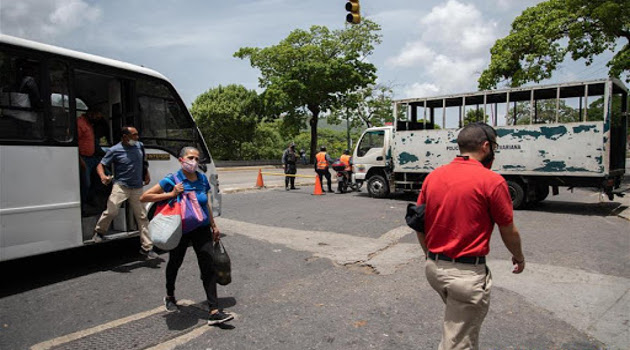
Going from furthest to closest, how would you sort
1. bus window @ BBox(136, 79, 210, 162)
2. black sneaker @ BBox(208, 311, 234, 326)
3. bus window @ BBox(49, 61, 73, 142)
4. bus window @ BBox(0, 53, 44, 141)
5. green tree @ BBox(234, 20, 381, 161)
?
1. green tree @ BBox(234, 20, 381, 161)
2. bus window @ BBox(136, 79, 210, 162)
3. bus window @ BBox(49, 61, 73, 142)
4. bus window @ BBox(0, 53, 44, 141)
5. black sneaker @ BBox(208, 311, 234, 326)

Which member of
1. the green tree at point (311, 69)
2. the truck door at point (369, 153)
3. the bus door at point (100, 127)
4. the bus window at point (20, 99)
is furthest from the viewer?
the green tree at point (311, 69)

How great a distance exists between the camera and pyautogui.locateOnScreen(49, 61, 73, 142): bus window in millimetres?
4930

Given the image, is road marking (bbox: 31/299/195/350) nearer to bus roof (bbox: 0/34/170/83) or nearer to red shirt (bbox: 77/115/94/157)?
red shirt (bbox: 77/115/94/157)

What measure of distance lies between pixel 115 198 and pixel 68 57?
1.81 metres

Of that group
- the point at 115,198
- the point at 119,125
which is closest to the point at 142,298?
the point at 115,198

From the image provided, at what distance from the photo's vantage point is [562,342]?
11.2ft

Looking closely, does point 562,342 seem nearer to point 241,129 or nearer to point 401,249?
point 401,249

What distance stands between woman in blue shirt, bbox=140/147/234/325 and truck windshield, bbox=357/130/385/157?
9855 mm

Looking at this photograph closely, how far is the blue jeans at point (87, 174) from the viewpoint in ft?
17.5

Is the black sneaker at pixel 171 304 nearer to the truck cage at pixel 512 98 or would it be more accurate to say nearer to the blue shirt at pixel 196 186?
the blue shirt at pixel 196 186

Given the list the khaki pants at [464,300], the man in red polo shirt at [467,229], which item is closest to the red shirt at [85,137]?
the man in red polo shirt at [467,229]

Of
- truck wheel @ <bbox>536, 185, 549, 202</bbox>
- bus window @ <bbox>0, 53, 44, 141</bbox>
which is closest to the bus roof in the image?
bus window @ <bbox>0, 53, 44, 141</bbox>

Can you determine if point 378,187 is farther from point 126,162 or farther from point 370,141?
point 126,162

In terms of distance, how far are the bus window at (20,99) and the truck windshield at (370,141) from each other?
32.1 ft
